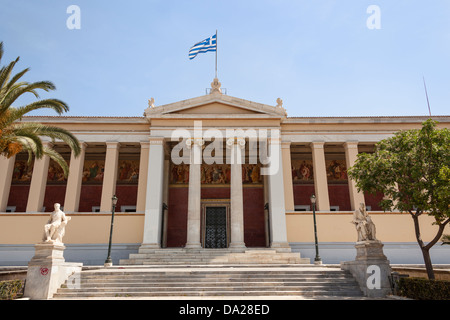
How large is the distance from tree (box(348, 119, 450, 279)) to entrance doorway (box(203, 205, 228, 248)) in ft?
39.1

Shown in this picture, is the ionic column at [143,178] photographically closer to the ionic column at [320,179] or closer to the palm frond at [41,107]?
the palm frond at [41,107]

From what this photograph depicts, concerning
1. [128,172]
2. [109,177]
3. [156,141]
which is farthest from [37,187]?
[156,141]

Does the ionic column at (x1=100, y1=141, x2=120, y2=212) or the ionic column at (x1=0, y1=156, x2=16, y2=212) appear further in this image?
the ionic column at (x1=100, y1=141, x2=120, y2=212)

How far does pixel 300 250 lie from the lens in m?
19.5

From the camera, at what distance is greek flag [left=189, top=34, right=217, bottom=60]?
21688mm

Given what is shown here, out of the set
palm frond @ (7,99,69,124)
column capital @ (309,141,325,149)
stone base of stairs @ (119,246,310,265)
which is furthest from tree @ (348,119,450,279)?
palm frond @ (7,99,69,124)

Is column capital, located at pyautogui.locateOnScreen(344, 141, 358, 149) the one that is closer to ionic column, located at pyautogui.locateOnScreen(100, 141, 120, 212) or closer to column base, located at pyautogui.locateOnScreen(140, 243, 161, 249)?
column base, located at pyautogui.locateOnScreen(140, 243, 161, 249)

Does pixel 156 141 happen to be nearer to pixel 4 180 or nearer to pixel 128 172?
pixel 128 172

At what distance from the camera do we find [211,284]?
11789mm

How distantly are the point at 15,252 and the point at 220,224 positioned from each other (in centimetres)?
1239
